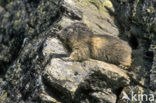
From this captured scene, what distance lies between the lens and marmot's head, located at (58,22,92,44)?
24.6 feet

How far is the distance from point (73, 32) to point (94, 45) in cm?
85

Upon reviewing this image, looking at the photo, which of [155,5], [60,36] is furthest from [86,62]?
[155,5]

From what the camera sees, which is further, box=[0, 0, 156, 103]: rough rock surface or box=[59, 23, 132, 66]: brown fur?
box=[59, 23, 132, 66]: brown fur

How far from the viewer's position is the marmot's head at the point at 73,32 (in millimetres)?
7488

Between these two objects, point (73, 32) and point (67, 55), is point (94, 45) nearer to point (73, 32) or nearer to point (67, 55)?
point (73, 32)

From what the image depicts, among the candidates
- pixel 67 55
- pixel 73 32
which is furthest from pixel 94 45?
pixel 67 55

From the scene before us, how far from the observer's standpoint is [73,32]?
7621mm

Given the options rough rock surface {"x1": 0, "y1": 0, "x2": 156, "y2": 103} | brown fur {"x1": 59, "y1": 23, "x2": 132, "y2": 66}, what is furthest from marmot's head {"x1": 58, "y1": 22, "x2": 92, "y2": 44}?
rough rock surface {"x1": 0, "y1": 0, "x2": 156, "y2": 103}

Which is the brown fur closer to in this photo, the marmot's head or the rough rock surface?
the marmot's head

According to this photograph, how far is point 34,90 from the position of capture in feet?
21.0

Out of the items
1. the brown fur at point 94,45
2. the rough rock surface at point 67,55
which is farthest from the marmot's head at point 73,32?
the rough rock surface at point 67,55

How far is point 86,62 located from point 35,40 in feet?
6.98

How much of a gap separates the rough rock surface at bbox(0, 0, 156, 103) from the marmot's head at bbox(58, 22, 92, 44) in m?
0.20

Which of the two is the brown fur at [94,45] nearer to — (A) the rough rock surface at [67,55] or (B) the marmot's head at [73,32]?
(B) the marmot's head at [73,32]
